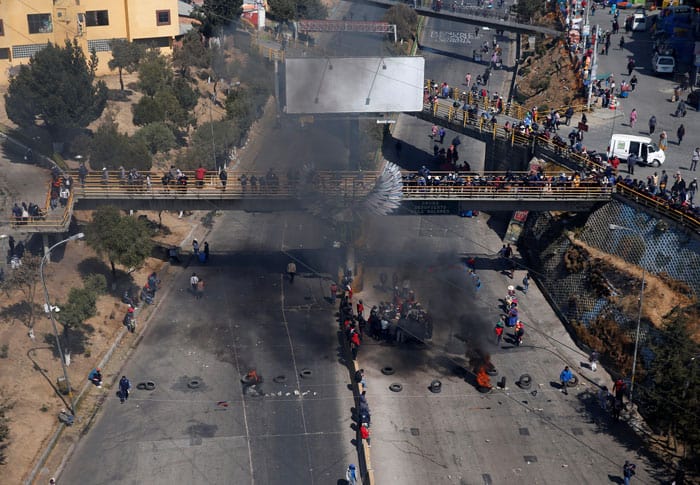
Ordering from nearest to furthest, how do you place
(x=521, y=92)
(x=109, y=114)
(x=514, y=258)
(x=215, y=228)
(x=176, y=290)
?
(x=176, y=290) → (x=514, y=258) → (x=215, y=228) → (x=109, y=114) → (x=521, y=92)

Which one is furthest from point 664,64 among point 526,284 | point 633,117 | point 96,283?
point 96,283

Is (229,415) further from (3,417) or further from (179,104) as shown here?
(179,104)

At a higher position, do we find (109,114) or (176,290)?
(109,114)

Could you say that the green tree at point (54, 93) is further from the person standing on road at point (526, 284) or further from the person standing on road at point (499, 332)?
the person standing on road at point (499, 332)

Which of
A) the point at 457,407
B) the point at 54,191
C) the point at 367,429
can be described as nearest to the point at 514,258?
the point at 457,407

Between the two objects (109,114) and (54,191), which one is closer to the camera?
(54,191)


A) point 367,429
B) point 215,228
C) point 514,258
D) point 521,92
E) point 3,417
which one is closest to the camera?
point 3,417

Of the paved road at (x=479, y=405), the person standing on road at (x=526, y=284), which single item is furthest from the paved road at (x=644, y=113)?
the paved road at (x=479, y=405)
